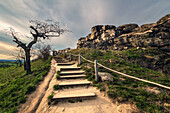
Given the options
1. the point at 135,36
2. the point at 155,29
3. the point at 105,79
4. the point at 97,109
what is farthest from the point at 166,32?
the point at 97,109

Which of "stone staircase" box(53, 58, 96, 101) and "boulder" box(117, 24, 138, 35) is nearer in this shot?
"stone staircase" box(53, 58, 96, 101)

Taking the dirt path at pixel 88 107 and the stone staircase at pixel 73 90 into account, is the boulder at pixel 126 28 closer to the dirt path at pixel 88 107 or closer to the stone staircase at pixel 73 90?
the stone staircase at pixel 73 90

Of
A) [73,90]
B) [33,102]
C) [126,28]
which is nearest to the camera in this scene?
[33,102]

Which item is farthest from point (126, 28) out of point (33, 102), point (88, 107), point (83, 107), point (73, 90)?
point (33, 102)

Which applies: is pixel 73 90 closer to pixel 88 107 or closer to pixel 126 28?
pixel 88 107

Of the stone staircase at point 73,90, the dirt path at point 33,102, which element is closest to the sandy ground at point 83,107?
the dirt path at point 33,102

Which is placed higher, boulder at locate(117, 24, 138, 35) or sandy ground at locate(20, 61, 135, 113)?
boulder at locate(117, 24, 138, 35)

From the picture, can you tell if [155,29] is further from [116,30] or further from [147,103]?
[147,103]

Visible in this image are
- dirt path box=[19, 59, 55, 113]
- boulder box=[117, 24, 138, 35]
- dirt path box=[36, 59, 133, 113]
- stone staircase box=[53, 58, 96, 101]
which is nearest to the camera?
dirt path box=[36, 59, 133, 113]

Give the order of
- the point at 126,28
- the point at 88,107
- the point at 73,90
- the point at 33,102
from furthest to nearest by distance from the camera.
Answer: the point at 126,28
the point at 73,90
the point at 33,102
the point at 88,107

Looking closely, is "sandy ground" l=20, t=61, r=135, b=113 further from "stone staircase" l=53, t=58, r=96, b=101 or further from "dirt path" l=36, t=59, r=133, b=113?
"stone staircase" l=53, t=58, r=96, b=101

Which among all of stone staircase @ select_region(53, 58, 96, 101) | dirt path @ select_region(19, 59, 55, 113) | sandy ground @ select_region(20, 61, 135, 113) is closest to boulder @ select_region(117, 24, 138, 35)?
stone staircase @ select_region(53, 58, 96, 101)

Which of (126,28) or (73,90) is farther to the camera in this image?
(126,28)

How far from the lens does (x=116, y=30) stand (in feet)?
136
